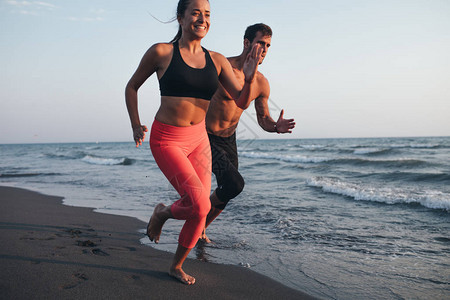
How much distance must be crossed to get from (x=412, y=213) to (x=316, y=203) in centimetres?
179

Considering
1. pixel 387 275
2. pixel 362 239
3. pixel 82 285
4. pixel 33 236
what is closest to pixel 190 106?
pixel 82 285

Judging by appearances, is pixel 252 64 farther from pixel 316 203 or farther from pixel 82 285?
pixel 316 203

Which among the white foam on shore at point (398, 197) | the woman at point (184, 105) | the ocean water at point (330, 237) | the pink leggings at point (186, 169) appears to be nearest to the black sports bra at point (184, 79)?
the woman at point (184, 105)

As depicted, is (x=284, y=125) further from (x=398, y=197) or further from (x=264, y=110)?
(x=398, y=197)

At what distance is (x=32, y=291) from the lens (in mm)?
2295

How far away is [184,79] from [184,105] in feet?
0.66

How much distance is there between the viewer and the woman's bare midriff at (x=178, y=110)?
101 inches

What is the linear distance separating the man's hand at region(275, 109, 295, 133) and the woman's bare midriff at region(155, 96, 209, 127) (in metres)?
0.83

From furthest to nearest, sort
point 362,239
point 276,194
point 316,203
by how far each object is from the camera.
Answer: point 276,194
point 316,203
point 362,239

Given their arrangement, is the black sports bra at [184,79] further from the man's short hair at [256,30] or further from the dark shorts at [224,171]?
the man's short hair at [256,30]

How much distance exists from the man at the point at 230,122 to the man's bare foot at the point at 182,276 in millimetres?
1073

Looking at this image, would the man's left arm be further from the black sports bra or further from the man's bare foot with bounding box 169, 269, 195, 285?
the man's bare foot with bounding box 169, 269, 195, 285

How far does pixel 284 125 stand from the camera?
119 inches

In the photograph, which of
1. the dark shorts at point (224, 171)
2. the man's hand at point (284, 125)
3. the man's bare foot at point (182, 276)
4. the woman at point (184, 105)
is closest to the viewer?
the woman at point (184, 105)
